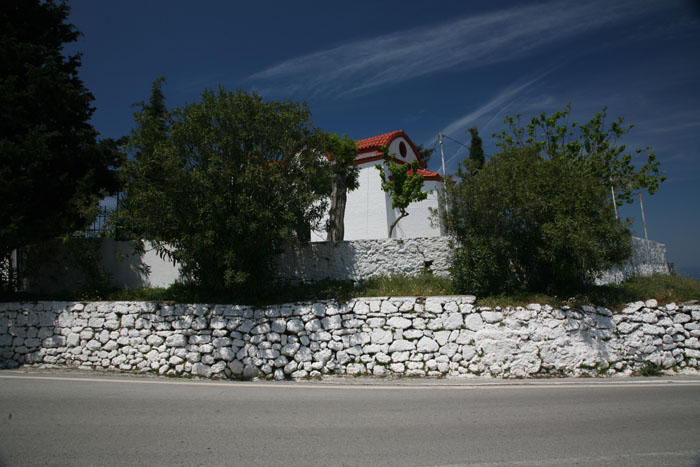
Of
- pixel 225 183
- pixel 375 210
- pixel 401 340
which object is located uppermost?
pixel 375 210

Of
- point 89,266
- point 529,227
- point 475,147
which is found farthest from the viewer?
point 475,147

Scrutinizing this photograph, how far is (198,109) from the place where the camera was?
35.5 ft

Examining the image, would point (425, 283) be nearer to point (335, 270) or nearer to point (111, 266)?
point (335, 270)

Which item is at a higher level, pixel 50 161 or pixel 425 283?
pixel 50 161

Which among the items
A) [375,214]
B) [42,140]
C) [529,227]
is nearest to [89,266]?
[42,140]

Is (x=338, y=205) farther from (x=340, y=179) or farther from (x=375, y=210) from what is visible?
(x=375, y=210)

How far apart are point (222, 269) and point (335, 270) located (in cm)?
377

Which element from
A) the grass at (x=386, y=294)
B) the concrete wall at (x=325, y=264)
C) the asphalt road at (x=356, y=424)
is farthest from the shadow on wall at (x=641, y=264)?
the asphalt road at (x=356, y=424)

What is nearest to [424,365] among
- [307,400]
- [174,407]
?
[307,400]

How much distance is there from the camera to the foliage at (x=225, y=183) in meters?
10.4

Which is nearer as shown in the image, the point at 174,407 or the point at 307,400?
the point at 174,407

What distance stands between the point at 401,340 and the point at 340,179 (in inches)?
262

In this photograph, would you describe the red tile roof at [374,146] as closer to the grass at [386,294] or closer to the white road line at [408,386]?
the grass at [386,294]

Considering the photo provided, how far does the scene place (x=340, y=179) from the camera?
1452 cm
